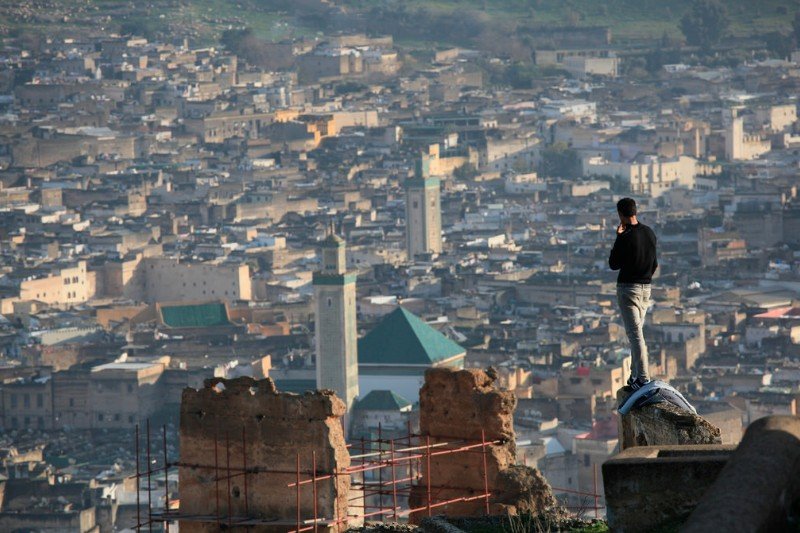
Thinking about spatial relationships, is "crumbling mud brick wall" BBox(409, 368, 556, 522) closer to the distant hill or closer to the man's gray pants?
the man's gray pants

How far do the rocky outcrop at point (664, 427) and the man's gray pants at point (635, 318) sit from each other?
0.56 ft

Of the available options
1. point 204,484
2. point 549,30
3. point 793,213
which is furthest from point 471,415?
point 549,30

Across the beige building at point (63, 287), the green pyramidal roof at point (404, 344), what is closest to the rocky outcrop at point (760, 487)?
the green pyramidal roof at point (404, 344)

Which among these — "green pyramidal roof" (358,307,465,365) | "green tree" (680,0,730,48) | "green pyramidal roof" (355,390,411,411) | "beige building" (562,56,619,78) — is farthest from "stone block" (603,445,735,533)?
"green tree" (680,0,730,48)

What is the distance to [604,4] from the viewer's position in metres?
120

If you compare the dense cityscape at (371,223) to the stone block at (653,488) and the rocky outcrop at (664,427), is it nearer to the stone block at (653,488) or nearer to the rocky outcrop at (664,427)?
the rocky outcrop at (664,427)

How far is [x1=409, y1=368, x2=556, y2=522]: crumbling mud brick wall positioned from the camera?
15.0 meters

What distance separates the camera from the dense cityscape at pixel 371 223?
4422cm

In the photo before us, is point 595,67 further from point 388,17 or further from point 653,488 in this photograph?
point 653,488

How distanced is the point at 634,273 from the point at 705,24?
103 metres

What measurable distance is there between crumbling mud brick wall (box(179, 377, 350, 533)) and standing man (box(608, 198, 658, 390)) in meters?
4.31

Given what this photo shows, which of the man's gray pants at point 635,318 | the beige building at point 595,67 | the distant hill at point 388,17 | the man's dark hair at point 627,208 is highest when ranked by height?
the distant hill at point 388,17

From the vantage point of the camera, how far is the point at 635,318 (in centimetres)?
1018

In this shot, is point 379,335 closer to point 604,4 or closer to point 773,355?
point 773,355
